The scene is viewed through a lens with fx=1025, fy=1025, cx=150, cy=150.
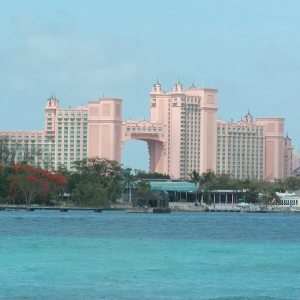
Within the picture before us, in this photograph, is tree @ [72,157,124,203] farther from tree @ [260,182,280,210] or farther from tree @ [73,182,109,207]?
tree @ [260,182,280,210]

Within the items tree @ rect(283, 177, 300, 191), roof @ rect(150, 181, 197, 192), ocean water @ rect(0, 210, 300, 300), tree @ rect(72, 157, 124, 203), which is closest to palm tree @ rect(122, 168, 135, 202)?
tree @ rect(72, 157, 124, 203)

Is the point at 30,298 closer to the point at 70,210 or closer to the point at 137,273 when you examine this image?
the point at 137,273

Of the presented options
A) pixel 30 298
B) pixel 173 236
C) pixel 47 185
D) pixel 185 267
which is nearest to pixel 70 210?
pixel 47 185

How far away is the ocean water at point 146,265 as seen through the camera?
3859 centimetres

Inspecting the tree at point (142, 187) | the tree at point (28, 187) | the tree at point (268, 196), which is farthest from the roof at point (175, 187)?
the tree at point (28, 187)

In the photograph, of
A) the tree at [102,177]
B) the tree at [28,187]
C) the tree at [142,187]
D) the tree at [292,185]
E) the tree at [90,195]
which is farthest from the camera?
the tree at [292,185]

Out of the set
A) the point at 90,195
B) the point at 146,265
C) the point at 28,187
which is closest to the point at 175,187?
the point at 90,195

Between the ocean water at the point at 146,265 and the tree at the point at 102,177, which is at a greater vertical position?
the tree at the point at 102,177

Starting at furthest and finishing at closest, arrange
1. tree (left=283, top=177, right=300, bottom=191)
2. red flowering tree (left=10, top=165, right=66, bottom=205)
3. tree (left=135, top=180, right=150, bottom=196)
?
1. tree (left=283, top=177, right=300, bottom=191)
2. tree (left=135, top=180, right=150, bottom=196)
3. red flowering tree (left=10, top=165, right=66, bottom=205)

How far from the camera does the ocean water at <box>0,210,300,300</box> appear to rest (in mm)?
38594

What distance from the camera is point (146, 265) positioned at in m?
47.5

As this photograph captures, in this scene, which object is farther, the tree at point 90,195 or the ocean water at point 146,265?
the tree at point 90,195

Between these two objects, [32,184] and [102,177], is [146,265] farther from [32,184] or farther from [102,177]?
[102,177]

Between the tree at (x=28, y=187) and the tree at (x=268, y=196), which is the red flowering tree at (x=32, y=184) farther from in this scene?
the tree at (x=268, y=196)
